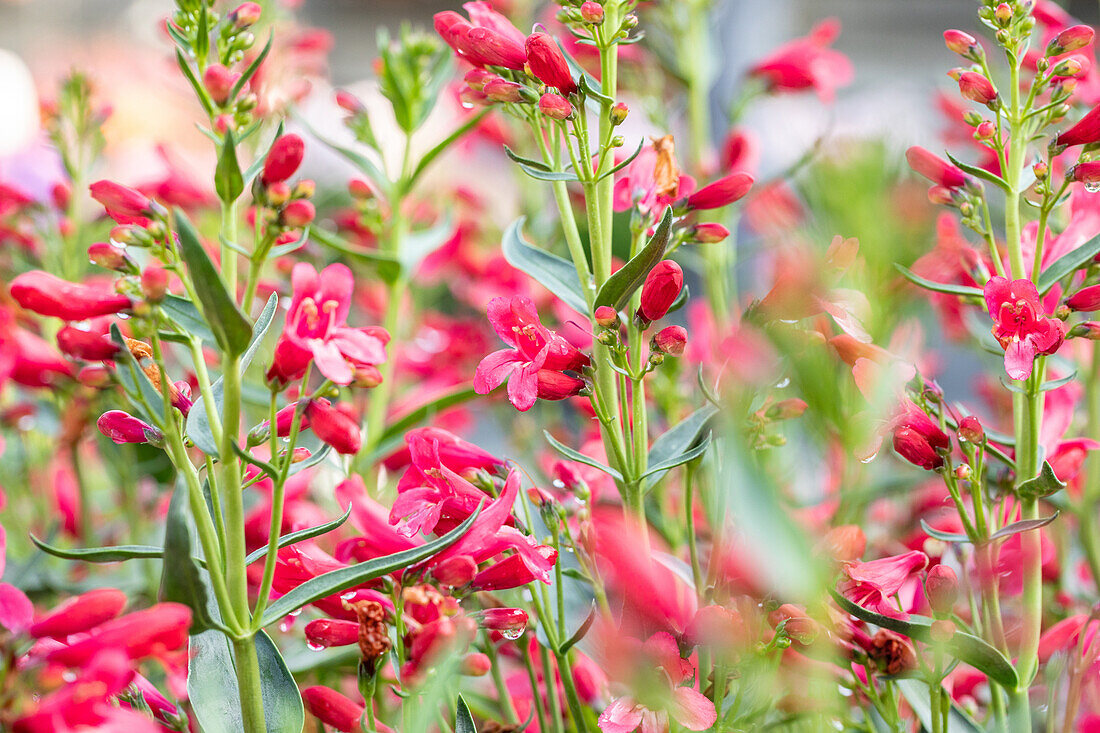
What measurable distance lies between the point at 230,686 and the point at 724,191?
56cm

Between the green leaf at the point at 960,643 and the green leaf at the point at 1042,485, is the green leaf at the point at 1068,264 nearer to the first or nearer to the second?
the green leaf at the point at 1042,485

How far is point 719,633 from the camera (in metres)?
0.59

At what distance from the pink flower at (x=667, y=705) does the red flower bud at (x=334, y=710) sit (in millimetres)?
195

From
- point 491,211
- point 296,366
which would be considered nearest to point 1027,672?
point 296,366

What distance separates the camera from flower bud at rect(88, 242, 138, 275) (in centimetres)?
62

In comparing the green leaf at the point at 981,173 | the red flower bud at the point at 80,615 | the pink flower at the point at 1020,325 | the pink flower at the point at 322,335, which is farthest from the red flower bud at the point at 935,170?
the red flower bud at the point at 80,615

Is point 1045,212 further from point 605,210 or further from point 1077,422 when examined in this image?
point 1077,422

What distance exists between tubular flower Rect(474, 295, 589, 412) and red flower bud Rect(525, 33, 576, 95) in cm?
17

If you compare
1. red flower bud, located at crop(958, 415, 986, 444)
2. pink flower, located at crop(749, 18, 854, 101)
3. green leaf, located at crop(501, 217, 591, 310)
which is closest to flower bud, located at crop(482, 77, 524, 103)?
green leaf, located at crop(501, 217, 591, 310)

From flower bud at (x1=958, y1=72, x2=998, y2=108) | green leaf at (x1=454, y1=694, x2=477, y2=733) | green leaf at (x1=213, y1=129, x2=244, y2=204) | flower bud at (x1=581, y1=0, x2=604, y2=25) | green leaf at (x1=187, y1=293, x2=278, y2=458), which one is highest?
flower bud at (x1=581, y1=0, x2=604, y2=25)

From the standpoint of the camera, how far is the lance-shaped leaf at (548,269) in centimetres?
77

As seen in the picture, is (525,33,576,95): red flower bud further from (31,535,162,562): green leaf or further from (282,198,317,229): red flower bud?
(31,535,162,562): green leaf

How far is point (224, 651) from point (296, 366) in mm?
221

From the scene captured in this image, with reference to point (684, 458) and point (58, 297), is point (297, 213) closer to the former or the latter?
point (58, 297)
